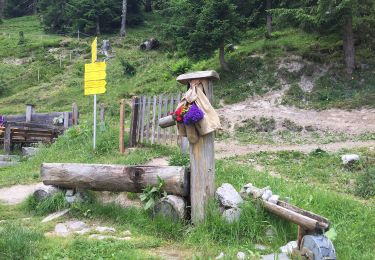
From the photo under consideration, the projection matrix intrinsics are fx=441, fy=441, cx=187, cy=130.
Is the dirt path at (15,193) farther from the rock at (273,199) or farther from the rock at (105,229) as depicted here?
the rock at (273,199)

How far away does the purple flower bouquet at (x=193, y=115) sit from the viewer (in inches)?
225

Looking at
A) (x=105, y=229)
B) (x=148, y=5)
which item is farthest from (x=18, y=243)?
(x=148, y=5)

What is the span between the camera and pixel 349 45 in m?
19.5

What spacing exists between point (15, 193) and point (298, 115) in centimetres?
1178

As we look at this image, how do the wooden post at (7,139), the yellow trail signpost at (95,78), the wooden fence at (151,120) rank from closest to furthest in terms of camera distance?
the wooden fence at (151,120) < the yellow trail signpost at (95,78) < the wooden post at (7,139)

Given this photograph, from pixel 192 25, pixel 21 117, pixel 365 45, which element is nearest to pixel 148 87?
pixel 192 25

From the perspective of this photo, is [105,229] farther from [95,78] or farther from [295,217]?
[95,78]

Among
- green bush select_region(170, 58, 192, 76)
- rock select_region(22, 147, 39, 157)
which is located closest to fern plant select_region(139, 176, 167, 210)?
rock select_region(22, 147, 39, 157)

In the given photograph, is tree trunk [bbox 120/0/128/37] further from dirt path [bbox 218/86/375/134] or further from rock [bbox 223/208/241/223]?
rock [bbox 223/208/241/223]

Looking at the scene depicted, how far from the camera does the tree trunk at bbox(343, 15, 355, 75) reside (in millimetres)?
19453

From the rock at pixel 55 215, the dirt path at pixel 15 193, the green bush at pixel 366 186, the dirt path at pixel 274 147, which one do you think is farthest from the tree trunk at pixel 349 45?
the rock at pixel 55 215

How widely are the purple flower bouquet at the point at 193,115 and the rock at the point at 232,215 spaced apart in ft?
4.03

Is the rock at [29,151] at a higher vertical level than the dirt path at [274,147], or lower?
lower

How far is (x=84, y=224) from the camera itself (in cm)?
635
